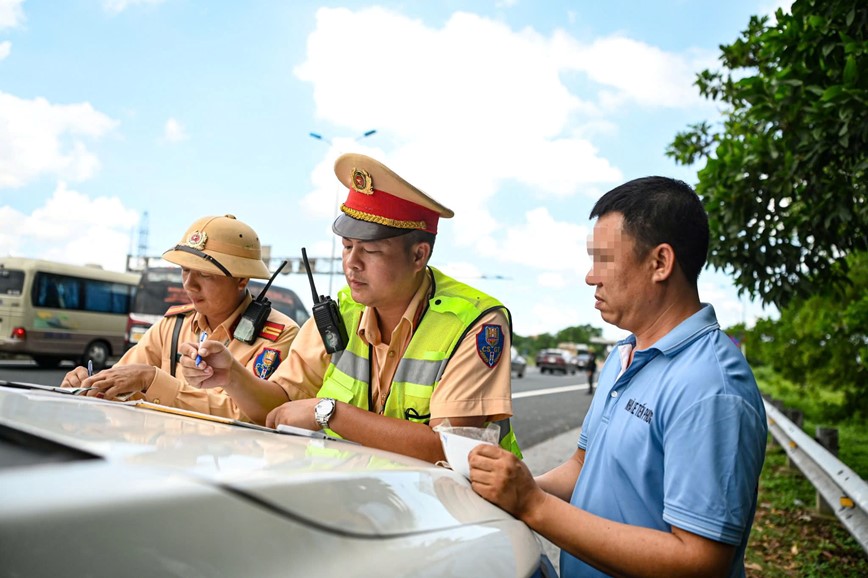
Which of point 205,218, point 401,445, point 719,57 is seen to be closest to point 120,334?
point 719,57

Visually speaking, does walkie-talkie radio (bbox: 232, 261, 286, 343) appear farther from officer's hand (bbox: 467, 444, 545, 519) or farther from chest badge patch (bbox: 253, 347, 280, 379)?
officer's hand (bbox: 467, 444, 545, 519)

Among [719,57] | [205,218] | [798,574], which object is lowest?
[798,574]

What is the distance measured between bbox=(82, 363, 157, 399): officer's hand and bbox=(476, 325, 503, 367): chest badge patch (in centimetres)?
122

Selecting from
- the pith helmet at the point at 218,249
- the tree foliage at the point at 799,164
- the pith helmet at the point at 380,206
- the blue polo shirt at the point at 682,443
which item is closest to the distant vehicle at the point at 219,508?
the blue polo shirt at the point at 682,443

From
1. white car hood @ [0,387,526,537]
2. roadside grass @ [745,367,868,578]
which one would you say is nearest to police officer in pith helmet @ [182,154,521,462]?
white car hood @ [0,387,526,537]

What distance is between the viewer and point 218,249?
10.7 feet

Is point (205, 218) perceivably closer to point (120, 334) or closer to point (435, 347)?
point (435, 347)

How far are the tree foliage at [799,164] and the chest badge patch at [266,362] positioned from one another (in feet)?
10.4

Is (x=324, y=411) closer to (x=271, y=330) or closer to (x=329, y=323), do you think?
(x=329, y=323)

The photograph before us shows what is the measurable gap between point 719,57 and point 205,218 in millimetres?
6823

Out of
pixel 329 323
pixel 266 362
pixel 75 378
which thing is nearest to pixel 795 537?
pixel 266 362

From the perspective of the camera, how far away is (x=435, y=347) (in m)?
2.46

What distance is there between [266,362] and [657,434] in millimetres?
1923

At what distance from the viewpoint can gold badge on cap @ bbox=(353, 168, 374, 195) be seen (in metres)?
2.55
